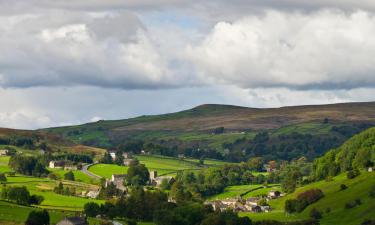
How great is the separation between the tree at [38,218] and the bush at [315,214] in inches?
2173

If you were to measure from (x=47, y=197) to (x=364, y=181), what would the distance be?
70255mm

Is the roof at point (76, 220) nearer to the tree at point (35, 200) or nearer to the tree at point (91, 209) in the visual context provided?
the tree at point (91, 209)

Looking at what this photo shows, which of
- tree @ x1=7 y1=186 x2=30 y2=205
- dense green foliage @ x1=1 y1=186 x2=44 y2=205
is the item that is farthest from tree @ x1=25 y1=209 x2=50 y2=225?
dense green foliage @ x1=1 y1=186 x2=44 y2=205

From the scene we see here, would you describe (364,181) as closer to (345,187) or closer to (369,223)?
(345,187)

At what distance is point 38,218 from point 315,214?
58.6 meters

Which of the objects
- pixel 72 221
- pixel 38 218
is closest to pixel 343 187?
pixel 72 221

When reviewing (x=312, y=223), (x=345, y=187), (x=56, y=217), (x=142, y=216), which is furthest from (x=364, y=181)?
(x=56, y=217)

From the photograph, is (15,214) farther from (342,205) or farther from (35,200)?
(342,205)

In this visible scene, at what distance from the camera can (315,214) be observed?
16912cm

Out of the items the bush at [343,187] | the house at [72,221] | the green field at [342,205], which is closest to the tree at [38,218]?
the house at [72,221]

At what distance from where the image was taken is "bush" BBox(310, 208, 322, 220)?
552ft

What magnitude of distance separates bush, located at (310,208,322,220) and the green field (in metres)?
1.10

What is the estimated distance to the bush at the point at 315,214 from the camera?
168m

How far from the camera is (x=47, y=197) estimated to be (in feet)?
623
